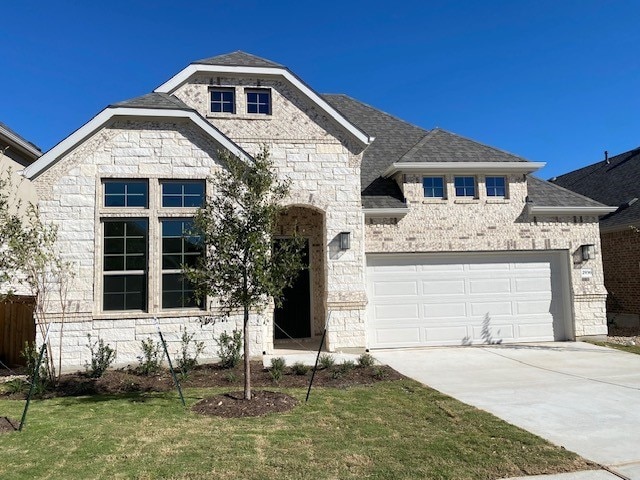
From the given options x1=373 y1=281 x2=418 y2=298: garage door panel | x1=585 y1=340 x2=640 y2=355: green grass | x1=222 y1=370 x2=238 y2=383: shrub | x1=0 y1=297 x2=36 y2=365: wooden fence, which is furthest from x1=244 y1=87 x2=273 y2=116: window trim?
x1=585 y1=340 x2=640 y2=355: green grass

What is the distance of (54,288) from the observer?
9.66 m

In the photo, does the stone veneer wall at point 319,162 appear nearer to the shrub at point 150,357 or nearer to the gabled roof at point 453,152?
the gabled roof at point 453,152

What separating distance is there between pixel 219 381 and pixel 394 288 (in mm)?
5453

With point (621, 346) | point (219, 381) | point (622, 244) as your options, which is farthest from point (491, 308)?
point (219, 381)

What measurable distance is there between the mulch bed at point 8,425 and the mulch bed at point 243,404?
7.32 feet

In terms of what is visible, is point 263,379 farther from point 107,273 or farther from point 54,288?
point 54,288

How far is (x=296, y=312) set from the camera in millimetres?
13328

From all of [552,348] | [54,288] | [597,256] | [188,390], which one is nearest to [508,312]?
[552,348]

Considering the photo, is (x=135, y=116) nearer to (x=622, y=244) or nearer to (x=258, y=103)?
(x=258, y=103)

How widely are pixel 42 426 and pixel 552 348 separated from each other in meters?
11.0

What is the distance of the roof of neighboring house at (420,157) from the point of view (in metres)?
13.0

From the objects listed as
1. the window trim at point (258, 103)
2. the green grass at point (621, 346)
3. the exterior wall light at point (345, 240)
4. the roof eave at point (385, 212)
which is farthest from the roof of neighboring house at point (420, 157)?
the green grass at point (621, 346)

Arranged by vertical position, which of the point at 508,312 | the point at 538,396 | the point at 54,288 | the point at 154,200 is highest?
the point at 154,200

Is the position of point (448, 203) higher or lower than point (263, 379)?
higher
